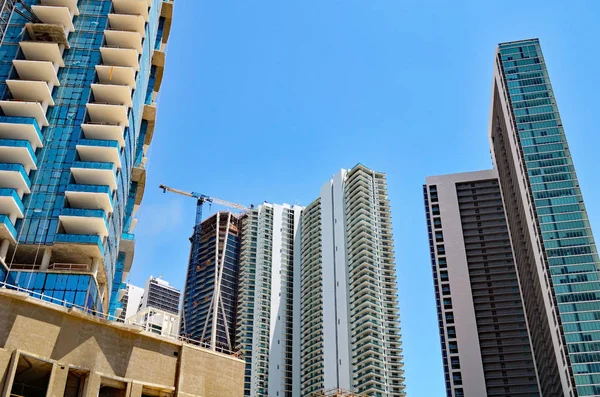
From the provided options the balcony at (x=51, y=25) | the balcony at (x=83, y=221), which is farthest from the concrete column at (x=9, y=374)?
the balcony at (x=51, y=25)

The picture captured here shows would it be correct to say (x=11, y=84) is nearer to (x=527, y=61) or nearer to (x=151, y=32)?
(x=151, y=32)

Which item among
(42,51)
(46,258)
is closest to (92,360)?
(46,258)

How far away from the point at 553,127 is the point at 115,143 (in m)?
88.9

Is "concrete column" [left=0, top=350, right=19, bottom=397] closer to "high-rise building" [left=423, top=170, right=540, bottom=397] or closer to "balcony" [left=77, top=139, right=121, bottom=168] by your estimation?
"balcony" [left=77, top=139, right=121, bottom=168]

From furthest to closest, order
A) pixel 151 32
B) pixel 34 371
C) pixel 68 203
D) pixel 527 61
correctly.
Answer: pixel 527 61
pixel 151 32
pixel 68 203
pixel 34 371

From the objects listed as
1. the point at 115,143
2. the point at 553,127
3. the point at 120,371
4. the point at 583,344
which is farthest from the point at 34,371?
the point at 553,127

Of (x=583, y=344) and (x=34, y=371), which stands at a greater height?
(x=583, y=344)

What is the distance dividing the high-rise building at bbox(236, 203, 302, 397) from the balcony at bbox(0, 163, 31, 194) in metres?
81.8

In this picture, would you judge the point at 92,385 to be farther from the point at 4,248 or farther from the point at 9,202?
the point at 9,202

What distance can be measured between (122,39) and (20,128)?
20.8 meters

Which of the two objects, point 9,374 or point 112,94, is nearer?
point 9,374

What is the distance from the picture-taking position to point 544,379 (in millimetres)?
132750

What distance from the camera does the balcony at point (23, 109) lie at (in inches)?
3120

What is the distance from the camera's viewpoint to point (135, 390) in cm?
4403
